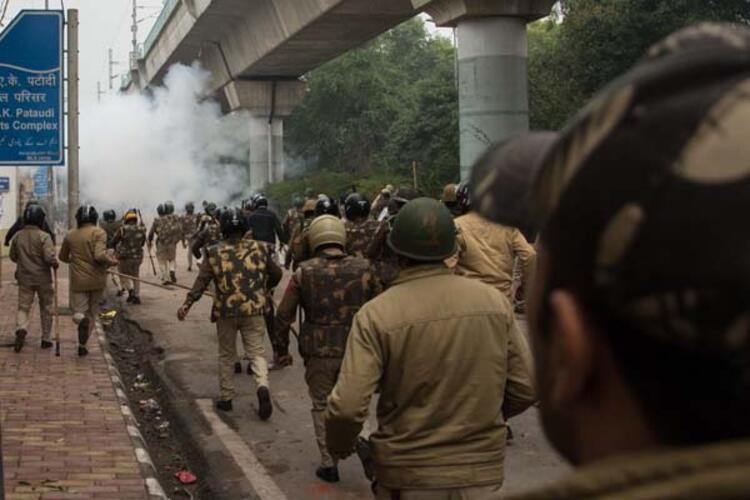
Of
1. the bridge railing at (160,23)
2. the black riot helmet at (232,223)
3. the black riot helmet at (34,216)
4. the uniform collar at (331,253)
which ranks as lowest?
the uniform collar at (331,253)

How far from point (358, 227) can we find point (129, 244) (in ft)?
23.7

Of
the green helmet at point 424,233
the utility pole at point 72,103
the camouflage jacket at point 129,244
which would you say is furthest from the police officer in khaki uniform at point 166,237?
the green helmet at point 424,233

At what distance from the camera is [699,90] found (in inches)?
38.9

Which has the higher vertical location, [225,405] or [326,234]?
[326,234]

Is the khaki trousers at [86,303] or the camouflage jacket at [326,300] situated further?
the khaki trousers at [86,303]

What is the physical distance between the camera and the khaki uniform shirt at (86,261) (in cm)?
1205

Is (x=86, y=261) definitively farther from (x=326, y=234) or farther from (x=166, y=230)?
(x=166, y=230)

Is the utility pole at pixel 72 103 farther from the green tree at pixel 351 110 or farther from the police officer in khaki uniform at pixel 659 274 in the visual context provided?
the green tree at pixel 351 110

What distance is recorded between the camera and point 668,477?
936mm

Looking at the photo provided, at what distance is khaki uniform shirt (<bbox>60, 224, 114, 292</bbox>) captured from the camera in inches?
475

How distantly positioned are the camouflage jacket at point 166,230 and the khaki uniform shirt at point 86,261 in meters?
7.53

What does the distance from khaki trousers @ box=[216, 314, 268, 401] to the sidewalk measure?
0.97 meters

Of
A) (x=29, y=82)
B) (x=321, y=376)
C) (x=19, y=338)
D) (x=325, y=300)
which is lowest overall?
(x=19, y=338)

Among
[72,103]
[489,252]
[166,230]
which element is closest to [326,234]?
[489,252]
